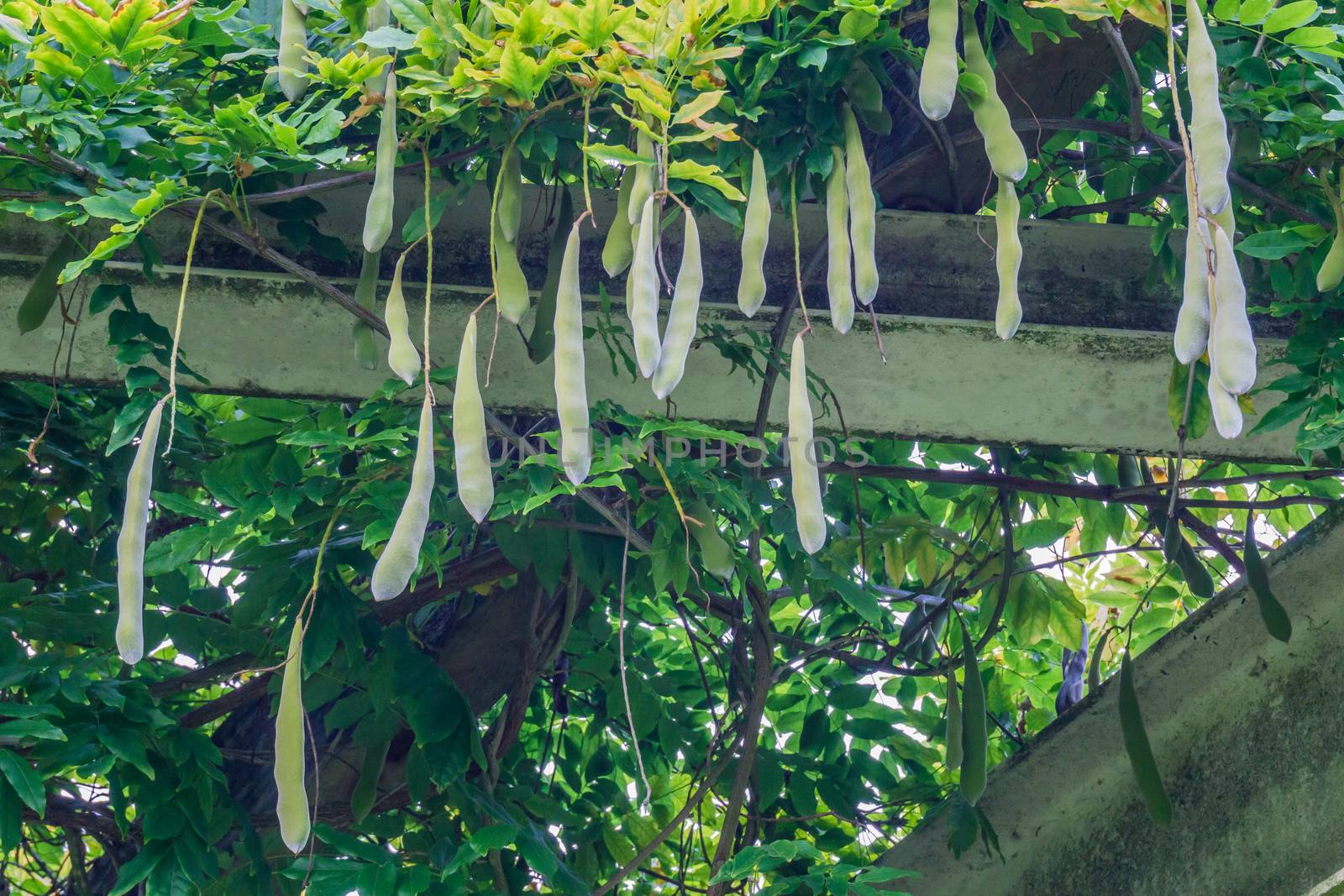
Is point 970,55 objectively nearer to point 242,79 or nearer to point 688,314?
point 688,314

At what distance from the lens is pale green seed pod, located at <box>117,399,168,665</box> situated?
1.47 metres

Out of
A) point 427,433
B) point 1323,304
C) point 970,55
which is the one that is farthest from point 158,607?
point 1323,304

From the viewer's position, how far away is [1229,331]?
1.32m

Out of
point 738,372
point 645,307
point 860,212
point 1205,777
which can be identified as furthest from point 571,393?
point 1205,777

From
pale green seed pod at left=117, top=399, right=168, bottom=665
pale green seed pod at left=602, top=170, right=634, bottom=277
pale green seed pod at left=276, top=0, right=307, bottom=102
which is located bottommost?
pale green seed pod at left=117, top=399, right=168, bottom=665

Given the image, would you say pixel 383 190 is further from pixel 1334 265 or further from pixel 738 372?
pixel 1334 265

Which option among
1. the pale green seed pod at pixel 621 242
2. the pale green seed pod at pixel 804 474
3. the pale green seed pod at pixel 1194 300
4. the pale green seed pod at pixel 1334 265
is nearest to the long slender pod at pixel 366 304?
the pale green seed pod at pixel 621 242

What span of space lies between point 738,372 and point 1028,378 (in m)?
0.48

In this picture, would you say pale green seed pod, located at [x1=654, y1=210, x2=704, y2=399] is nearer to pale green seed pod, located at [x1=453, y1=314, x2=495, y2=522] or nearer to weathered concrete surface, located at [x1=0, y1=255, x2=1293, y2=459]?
pale green seed pod, located at [x1=453, y1=314, x2=495, y2=522]

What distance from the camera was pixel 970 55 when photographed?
1.78 metres

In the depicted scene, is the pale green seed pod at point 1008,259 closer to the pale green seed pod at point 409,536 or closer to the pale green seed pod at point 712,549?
the pale green seed pod at point 712,549

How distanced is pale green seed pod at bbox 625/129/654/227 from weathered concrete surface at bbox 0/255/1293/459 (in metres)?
0.51

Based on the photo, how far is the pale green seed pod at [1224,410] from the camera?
1303 mm

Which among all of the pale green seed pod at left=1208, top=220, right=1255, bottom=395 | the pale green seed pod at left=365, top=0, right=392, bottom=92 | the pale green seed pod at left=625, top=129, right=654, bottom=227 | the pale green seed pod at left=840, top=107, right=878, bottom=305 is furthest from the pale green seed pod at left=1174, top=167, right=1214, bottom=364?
the pale green seed pod at left=365, top=0, right=392, bottom=92
